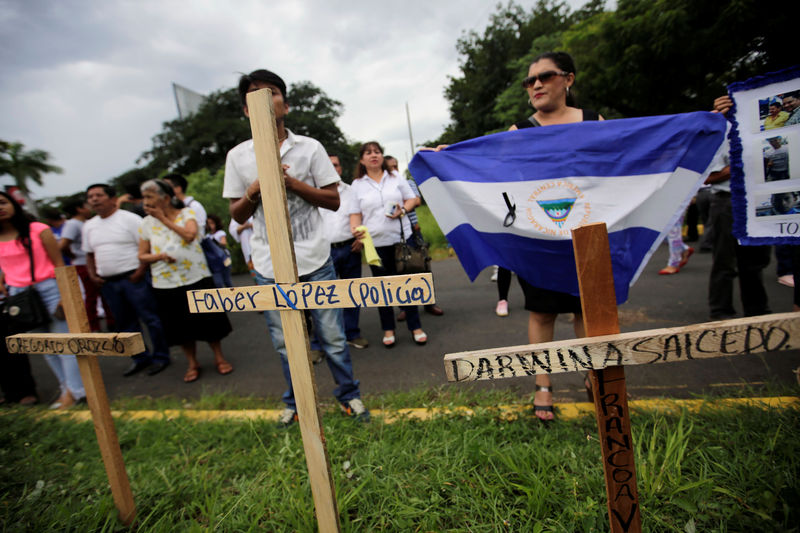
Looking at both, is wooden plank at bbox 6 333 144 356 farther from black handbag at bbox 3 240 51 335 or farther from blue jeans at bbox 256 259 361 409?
black handbag at bbox 3 240 51 335

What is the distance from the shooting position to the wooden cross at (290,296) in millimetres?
1240

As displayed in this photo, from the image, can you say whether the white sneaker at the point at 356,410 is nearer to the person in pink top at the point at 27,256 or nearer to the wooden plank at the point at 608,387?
the wooden plank at the point at 608,387

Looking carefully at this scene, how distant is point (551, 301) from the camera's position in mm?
2076

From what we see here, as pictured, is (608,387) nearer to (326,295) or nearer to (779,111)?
(326,295)

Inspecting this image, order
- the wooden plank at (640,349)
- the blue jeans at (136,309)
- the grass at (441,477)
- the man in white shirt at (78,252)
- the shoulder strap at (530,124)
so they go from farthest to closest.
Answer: the man in white shirt at (78,252) → the blue jeans at (136,309) → the shoulder strap at (530,124) → the grass at (441,477) → the wooden plank at (640,349)

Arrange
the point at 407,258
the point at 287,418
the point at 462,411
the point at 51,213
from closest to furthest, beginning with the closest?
1. the point at 462,411
2. the point at 287,418
3. the point at 407,258
4. the point at 51,213

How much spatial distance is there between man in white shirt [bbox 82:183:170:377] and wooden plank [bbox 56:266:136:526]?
7.16 feet

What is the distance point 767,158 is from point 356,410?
8.28ft

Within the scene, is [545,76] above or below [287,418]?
above

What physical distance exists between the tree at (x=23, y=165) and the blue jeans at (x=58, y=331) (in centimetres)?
2405

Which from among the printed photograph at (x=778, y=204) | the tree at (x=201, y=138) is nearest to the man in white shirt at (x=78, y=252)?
the printed photograph at (x=778, y=204)

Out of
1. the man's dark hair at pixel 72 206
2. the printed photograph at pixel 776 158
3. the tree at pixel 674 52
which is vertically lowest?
the printed photograph at pixel 776 158

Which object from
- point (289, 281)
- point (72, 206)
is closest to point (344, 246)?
point (289, 281)

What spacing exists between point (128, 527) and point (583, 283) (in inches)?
84.8
